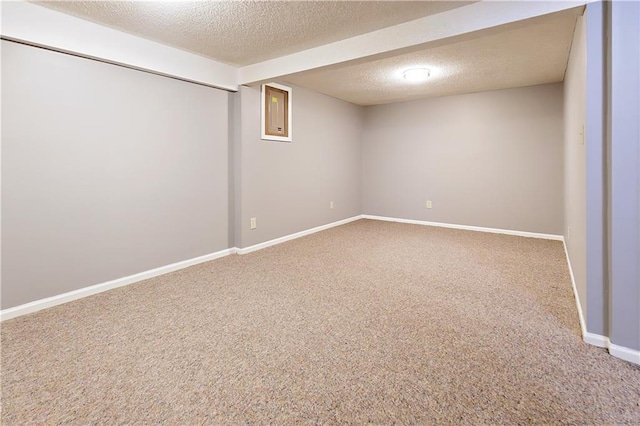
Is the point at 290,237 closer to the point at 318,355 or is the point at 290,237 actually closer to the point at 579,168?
the point at 318,355

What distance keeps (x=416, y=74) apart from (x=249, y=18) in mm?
2187

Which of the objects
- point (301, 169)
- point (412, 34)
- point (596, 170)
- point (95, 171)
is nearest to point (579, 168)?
point (596, 170)

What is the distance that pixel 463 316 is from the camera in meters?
2.24

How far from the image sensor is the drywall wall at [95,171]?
2277 millimetres

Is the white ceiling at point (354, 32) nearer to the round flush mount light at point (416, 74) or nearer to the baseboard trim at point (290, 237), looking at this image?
the round flush mount light at point (416, 74)

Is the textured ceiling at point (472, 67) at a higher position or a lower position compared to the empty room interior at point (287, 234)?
higher

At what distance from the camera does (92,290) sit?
2686 mm

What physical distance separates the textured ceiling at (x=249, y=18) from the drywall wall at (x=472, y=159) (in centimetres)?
300

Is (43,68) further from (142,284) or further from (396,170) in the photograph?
(396,170)

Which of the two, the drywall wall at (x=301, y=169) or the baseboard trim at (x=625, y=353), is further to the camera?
the drywall wall at (x=301, y=169)

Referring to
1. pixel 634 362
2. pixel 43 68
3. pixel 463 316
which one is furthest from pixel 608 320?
pixel 43 68

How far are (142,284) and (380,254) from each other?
8.06 feet

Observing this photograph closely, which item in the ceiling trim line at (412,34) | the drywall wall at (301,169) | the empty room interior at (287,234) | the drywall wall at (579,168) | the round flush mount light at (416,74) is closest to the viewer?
the empty room interior at (287,234)

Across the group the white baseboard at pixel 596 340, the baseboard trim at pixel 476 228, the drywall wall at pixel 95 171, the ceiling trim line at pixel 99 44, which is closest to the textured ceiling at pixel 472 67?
the ceiling trim line at pixel 99 44
